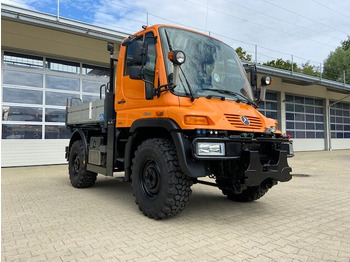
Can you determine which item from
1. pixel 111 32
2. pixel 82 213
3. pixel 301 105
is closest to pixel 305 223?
pixel 82 213

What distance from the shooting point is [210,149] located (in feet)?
12.0

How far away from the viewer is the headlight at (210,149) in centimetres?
361

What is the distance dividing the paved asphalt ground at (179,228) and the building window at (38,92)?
517cm

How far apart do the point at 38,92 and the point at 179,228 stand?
956 centimetres

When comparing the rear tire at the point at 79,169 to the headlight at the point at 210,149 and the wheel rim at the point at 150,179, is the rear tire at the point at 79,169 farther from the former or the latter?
the headlight at the point at 210,149

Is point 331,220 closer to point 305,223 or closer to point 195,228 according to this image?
point 305,223

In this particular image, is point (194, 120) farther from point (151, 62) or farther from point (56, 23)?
point (56, 23)

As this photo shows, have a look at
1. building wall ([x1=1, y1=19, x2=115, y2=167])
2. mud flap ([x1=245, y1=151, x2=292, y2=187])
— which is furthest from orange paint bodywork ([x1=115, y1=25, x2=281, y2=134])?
building wall ([x1=1, y1=19, x2=115, y2=167])

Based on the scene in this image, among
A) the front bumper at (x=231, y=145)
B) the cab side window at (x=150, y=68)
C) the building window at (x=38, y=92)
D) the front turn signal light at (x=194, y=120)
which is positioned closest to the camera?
→ the front bumper at (x=231, y=145)

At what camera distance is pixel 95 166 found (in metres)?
5.89

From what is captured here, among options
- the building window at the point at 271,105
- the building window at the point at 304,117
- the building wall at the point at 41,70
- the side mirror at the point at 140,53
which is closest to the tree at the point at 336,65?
the building window at the point at 304,117

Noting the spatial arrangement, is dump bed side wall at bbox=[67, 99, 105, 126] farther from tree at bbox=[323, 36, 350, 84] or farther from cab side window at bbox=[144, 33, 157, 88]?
tree at bbox=[323, 36, 350, 84]

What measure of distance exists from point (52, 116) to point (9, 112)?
1.49m

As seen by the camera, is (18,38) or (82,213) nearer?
(82,213)
